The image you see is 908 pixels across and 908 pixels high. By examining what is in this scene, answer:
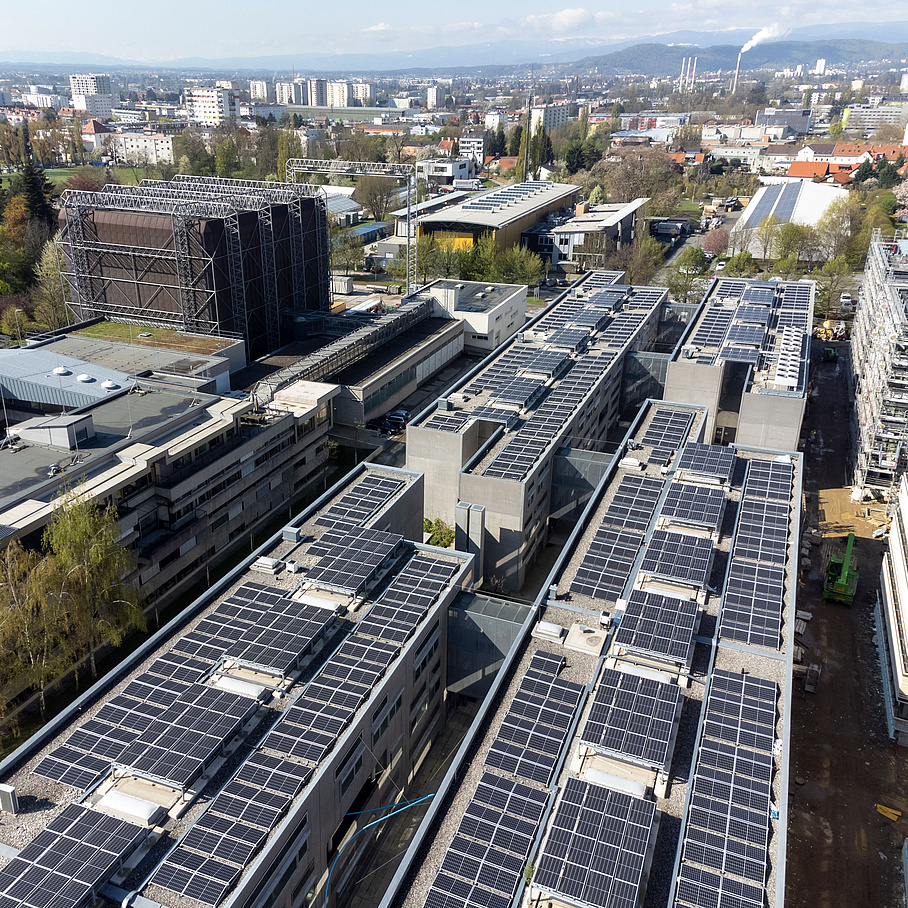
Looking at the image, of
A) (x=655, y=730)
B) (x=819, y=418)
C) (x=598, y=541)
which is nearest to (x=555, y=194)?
(x=819, y=418)

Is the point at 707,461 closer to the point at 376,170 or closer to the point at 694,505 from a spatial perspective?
the point at 694,505

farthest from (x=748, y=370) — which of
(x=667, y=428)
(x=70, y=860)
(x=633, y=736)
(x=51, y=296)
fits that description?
(x=51, y=296)

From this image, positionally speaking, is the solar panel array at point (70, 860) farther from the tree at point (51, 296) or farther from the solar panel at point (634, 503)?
the tree at point (51, 296)

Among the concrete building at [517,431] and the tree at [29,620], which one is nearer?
Result: the tree at [29,620]

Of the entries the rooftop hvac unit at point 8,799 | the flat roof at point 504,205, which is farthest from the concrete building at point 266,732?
the flat roof at point 504,205

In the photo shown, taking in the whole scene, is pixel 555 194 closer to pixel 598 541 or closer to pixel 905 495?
pixel 905 495

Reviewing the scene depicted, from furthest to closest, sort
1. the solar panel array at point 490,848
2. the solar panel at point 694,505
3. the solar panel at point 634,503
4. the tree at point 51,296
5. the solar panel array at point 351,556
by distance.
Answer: the tree at point 51,296
the solar panel at point 634,503
the solar panel at point 694,505
the solar panel array at point 351,556
the solar panel array at point 490,848

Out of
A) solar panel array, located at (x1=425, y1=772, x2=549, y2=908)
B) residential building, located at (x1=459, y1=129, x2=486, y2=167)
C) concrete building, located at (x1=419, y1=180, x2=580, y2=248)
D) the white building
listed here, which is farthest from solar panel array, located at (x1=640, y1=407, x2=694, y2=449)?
the white building
